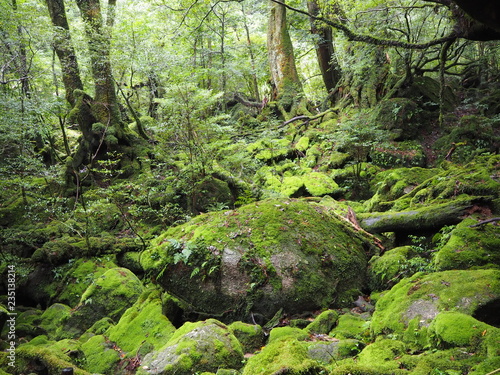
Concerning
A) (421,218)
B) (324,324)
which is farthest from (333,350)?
(421,218)

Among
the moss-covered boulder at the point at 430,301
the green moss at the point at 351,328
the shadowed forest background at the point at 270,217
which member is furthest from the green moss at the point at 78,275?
the moss-covered boulder at the point at 430,301

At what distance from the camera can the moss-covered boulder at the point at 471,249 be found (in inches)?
175

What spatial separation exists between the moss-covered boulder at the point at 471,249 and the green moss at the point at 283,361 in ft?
8.94

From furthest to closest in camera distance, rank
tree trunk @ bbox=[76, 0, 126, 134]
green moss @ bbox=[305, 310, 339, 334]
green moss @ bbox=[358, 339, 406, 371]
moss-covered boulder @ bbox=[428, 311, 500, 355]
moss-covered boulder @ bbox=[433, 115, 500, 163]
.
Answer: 1. tree trunk @ bbox=[76, 0, 126, 134]
2. moss-covered boulder @ bbox=[433, 115, 500, 163]
3. green moss @ bbox=[305, 310, 339, 334]
4. green moss @ bbox=[358, 339, 406, 371]
5. moss-covered boulder @ bbox=[428, 311, 500, 355]

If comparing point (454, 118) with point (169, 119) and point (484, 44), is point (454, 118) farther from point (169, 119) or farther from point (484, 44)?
point (169, 119)

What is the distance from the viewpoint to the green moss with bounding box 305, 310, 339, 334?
440 centimetres

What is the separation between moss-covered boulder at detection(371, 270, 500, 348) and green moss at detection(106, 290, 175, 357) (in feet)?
10.1

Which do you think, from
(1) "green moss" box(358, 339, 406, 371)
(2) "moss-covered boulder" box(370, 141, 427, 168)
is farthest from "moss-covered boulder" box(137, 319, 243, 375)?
(2) "moss-covered boulder" box(370, 141, 427, 168)

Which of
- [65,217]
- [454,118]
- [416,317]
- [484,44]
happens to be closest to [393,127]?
[454,118]

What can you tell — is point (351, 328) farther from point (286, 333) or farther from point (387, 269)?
point (387, 269)

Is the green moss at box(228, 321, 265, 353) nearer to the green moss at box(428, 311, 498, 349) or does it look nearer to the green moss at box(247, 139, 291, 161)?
the green moss at box(428, 311, 498, 349)

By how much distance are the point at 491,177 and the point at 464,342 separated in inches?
188

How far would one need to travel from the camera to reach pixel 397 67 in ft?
45.8

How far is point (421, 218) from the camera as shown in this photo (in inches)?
239
